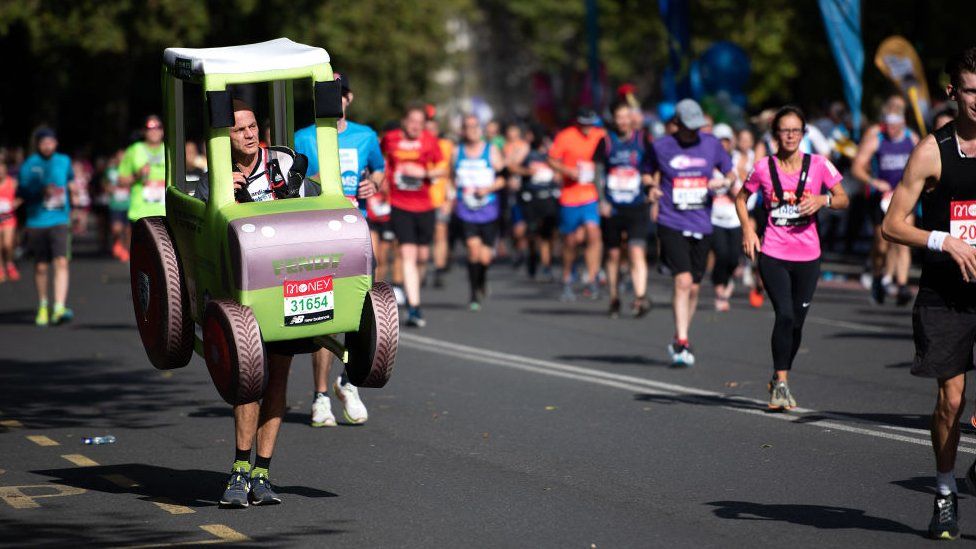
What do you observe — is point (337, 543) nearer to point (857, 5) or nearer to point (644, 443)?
point (644, 443)

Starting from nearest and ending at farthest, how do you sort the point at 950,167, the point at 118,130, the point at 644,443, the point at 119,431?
the point at 950,167, the point at 644,443, the point at 119,431, the point at 118,130

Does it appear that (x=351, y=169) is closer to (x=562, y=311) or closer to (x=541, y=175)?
(x=562, y=311)

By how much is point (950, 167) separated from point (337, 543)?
296 centimetres

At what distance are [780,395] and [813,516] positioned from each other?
314cm

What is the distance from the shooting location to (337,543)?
273 inches

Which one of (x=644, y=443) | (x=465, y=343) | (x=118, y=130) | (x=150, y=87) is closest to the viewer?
(x=644, y=443)

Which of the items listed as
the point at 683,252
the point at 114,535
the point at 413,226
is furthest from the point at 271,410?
the point at 413,226

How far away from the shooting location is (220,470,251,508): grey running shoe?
298 inches

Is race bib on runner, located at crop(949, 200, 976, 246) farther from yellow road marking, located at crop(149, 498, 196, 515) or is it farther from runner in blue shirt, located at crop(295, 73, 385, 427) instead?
yellow road marking, located at crop(149, 498, 196, 515)

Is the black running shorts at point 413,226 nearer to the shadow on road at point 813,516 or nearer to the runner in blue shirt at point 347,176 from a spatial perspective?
the runner in blue shirt at point 347,176

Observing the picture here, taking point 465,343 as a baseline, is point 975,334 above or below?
above

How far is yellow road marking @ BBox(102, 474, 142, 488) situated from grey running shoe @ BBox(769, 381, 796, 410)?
13.5ft

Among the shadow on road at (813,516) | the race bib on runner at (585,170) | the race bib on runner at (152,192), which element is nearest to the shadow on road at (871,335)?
the race bib on runner at (585,170)

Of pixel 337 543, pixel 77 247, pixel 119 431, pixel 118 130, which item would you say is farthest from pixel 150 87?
pixel 337 543
